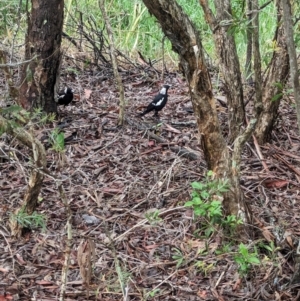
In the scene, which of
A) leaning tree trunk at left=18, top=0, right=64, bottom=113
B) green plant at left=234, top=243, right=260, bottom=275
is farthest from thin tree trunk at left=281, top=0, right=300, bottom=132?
leaning tree trunk at left=18, top=0, right=64, bottom=113

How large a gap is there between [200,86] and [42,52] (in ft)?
6.33

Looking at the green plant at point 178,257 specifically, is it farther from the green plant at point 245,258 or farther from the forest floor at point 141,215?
the green plant at point 245,258

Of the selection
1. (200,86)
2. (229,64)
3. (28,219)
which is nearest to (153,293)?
(28,219)

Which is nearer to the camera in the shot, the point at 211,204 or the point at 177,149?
the point at 211,204

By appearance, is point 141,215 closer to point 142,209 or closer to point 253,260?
point 142,209

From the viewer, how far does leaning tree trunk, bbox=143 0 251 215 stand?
3174 mm

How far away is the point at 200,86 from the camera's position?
3420mm

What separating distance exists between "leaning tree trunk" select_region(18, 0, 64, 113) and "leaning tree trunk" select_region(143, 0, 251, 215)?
1.81 metres

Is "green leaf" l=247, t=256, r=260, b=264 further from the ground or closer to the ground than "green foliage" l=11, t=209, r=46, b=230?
further from the ground

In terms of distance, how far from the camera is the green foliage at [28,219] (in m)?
3.50

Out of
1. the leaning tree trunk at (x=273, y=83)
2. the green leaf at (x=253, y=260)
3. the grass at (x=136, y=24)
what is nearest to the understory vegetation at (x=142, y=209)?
the green leaf at (x=253, y=260)

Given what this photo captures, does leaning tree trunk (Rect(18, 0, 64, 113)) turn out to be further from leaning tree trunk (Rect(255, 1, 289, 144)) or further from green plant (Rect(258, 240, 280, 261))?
green plant (Rect(258, 240, 280, 261))

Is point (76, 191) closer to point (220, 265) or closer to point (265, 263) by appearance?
point (220, 265)

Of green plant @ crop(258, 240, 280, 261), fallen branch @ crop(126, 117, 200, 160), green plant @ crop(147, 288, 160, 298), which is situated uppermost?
fallen branch @ crop(126, 117, 200, 160)
